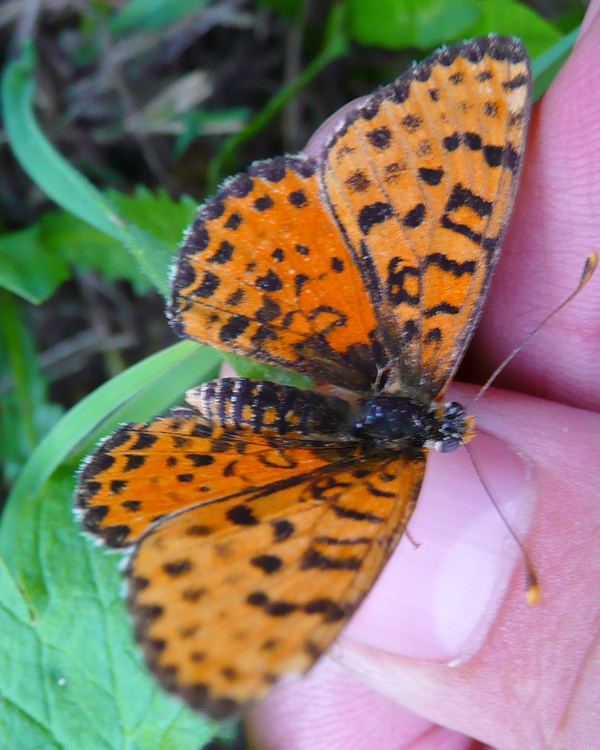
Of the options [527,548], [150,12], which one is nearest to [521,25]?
[150,12]

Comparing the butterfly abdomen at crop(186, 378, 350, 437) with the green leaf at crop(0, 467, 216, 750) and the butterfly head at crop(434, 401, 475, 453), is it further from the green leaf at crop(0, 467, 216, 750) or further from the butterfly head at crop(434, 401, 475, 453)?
the green leaf at crop(0, 467, 216, 750)

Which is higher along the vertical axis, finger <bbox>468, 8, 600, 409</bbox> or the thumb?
finger <bbox>468, 8, 600, 409</bbox>

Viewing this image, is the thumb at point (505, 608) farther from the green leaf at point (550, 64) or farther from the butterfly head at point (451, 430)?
the green leaf at point (550, 64)

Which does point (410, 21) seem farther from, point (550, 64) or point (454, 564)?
point (454, 564)

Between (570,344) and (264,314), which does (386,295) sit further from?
(570,344)

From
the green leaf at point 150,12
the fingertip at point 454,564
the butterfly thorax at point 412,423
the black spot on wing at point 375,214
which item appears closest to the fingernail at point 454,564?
the fingertip at point 454,564

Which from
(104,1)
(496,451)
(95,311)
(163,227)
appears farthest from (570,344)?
(104,1)

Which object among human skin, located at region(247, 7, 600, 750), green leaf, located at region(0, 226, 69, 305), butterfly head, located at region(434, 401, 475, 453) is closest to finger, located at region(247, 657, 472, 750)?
human skin, located at region(247, 7, 600, 750)
